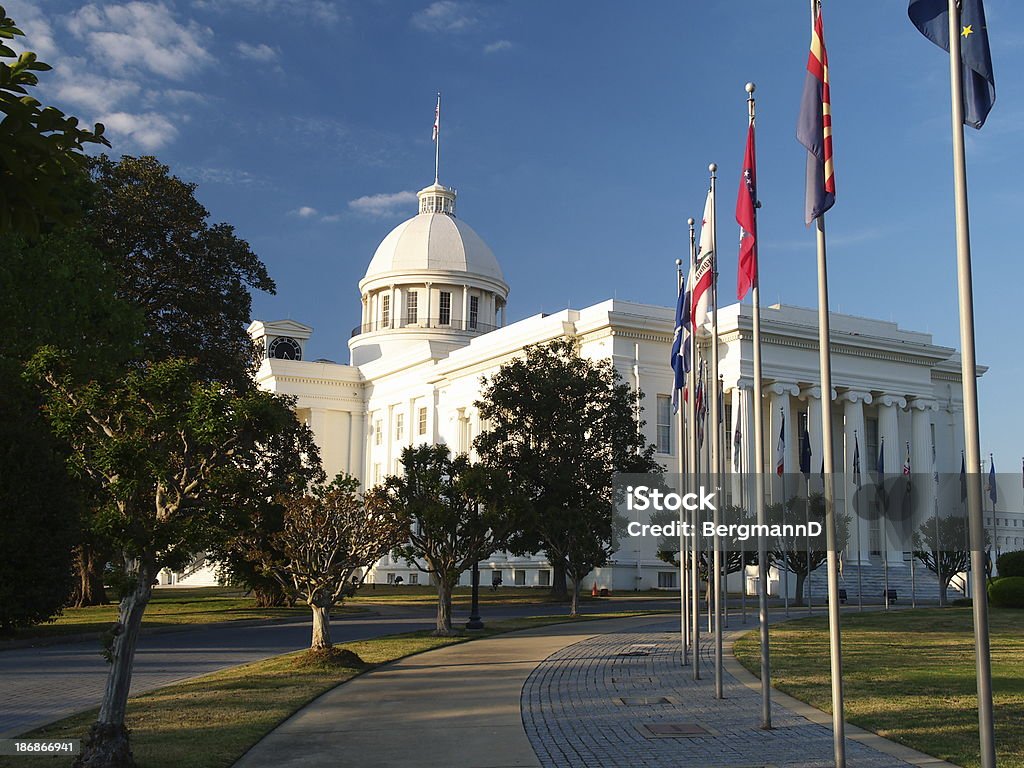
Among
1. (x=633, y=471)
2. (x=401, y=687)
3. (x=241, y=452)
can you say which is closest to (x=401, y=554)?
(x=401, y=687)

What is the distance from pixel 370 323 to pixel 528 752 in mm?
80782

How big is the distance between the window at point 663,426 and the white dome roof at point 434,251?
30.8m

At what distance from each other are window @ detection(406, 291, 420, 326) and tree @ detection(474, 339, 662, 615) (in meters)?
42.7

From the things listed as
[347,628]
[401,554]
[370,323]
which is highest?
[370,323]

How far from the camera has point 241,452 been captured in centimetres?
1303

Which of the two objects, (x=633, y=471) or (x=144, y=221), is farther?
(x=633, y=471)

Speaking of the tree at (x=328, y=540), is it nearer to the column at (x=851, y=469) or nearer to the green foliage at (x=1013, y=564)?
the green foliage at (x=1013, y=564)

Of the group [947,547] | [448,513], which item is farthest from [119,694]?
[947,547]

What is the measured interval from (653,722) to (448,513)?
52.5 feet

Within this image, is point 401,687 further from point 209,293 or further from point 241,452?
point 209,293

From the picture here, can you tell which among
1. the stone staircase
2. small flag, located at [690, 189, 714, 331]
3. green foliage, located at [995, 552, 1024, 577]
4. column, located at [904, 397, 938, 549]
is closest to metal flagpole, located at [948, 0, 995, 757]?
small flag, located at [690, 189, 714, 331]

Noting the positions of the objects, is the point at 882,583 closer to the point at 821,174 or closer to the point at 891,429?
the point at 891,429

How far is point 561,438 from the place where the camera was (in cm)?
4403

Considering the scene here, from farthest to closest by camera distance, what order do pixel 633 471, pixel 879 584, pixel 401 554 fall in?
pixel 879 584, pixel 633 471, pixel 401 554
